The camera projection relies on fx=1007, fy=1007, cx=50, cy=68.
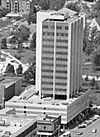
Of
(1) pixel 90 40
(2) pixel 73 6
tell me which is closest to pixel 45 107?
(1) pixel 90 40

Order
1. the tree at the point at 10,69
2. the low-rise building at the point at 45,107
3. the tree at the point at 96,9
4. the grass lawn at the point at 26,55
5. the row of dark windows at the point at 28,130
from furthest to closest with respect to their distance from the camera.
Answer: the tree at the point at 96,9
the grass lawn at the point at 26,55
the tree at the point at 10,69
the low-rise building at the point at 45,107
the row of dark windows at the point at 28,130

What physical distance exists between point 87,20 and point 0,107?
2865cm

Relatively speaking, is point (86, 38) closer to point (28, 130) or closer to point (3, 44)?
point (3, 44)

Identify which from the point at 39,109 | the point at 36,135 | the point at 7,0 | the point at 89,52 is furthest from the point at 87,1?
the point at 36,135

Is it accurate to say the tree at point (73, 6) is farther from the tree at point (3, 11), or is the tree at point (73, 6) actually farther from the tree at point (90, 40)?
the tree at point (90, 40)

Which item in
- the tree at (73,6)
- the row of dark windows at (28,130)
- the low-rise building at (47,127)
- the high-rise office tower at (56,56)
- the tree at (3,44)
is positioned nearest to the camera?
the row of dark windows at (28,130)

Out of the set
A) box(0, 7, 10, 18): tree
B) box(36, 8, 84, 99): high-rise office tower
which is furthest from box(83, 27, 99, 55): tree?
box(36, 8, 84, 99): high-rise office tower

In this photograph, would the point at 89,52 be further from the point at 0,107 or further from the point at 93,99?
the point at 0,107

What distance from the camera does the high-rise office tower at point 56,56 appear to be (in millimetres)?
55562

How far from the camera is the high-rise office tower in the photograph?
55.6m

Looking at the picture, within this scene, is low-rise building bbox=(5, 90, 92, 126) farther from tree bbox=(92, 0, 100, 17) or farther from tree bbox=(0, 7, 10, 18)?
tree bbox=(0, 7, 10, 18)

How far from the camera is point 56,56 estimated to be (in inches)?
2190

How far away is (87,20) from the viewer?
83062 mm

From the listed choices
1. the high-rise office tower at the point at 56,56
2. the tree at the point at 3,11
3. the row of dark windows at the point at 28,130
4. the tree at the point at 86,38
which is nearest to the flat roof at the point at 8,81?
the high-rise office tower at the point at 56,56
